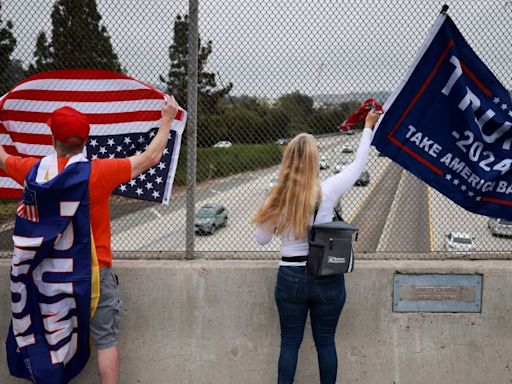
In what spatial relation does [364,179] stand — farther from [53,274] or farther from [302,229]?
[53,274]

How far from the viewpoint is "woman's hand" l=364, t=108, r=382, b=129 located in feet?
12.5

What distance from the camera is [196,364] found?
430 centimetres

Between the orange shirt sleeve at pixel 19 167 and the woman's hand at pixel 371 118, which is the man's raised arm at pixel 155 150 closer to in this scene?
the orange shirt sleeve at pixel 19 167

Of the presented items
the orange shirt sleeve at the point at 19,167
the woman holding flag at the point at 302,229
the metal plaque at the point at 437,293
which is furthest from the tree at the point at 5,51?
the metal plaque at the point at 437,293

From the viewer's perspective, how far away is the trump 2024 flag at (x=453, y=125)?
409cm

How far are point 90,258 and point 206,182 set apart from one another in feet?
4.21

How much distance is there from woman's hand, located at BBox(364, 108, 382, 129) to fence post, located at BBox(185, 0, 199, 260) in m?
1.25

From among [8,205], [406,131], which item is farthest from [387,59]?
[8,205]

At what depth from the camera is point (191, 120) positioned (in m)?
4.24

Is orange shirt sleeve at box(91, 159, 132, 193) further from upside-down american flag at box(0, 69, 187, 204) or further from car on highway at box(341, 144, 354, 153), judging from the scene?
car on highway at box(341, 144, 354, 153)

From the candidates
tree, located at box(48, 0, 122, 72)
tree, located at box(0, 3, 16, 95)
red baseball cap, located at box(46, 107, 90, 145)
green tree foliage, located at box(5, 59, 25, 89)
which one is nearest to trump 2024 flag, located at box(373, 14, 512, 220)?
red baseball cap, located at box(46, 107, 90, 145)

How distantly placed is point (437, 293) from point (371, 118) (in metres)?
1.46

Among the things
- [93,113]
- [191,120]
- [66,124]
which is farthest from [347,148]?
[66,124]

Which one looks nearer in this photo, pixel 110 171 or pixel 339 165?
pixel 110 171
